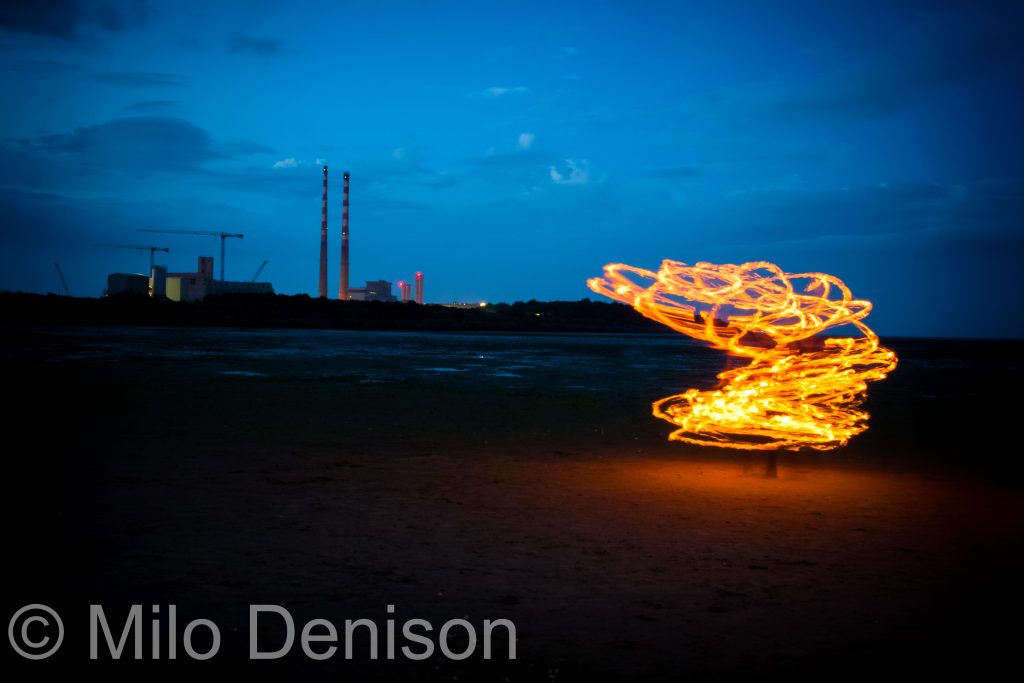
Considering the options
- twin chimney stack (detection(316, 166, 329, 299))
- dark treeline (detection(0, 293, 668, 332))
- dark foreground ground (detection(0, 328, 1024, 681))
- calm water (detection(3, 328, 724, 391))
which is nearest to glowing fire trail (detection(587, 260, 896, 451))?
dark foreground ground (detection(0, 328, 1024, 681))

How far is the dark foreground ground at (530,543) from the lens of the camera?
448 cm

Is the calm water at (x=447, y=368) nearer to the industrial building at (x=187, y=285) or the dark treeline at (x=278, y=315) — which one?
the dark treeline at (x=278, y=315)

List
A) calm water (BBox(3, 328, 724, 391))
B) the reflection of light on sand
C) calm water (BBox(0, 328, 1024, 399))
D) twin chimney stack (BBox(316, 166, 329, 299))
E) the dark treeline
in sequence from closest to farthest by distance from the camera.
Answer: the reflection of light on sand < calm water (BBox(0, 328, 1024, 399)) < calm water (BBox(3, 328, 724, 391)) < the dark treeline < twin chimney stack (BBox(316, 166, 329, 299))

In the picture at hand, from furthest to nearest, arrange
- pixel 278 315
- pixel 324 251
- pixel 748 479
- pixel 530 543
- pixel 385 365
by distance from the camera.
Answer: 1. pixel 324 251
2. pixel 278 315
3. pixel 385 365
4. pixel 748 479
5. pixel 530 543

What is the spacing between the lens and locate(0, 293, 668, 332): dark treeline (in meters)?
83.0

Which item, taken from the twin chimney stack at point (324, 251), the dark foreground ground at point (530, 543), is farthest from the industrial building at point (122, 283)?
the dark foreground ground at point (530, 543)

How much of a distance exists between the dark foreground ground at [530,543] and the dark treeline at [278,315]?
74.2 meters

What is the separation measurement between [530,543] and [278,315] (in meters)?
95.6

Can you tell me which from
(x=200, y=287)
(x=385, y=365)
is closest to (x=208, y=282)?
(x=200, y=287)

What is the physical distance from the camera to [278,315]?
9769 cm

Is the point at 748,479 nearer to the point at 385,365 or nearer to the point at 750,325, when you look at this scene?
the point at 750,325

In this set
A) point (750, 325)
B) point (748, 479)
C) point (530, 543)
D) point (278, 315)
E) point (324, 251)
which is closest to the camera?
point (530, 543)

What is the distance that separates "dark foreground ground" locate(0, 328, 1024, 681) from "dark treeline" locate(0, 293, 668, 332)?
74.2 meters

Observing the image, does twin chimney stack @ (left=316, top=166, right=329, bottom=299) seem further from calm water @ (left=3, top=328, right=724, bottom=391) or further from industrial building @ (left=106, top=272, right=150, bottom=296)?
calm water @ (left=3, top=328, right=724, bottom=391)
